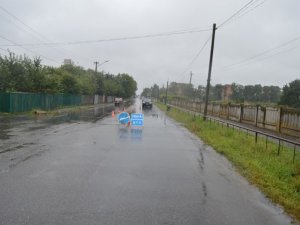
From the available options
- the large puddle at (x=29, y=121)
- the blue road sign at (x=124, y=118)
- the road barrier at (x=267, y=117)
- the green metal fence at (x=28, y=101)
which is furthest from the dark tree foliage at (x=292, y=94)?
the blue road sign at (x=124, y=118)

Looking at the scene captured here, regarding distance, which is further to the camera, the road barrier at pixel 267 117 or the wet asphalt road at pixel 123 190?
the road barrier at pixel 267 117

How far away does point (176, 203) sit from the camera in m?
6.30

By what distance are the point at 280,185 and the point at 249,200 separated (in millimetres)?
1754

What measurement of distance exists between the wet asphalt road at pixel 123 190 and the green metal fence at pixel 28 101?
20.0 meters

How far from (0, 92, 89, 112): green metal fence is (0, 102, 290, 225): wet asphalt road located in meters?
20.0

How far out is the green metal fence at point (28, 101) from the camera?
3053cm

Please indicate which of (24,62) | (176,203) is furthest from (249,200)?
(24,62)

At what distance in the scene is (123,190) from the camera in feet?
23.0

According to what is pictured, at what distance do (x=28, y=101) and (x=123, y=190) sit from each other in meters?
30.0

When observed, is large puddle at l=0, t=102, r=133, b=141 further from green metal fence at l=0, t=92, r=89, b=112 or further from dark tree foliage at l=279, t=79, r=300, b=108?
dark tree foliage at l=279, t=79, r=300, b=108

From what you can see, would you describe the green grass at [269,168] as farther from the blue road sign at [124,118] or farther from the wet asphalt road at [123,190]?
the blue road sign at [124,118]

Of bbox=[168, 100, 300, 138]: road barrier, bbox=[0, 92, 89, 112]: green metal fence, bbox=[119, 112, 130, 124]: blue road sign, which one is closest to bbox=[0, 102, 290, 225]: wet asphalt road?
bbox=[168, 100, 300, 138]: road barrier

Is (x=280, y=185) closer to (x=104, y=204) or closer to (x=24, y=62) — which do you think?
(x=104, y=204)

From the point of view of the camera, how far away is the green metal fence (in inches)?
1202
